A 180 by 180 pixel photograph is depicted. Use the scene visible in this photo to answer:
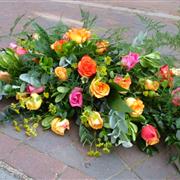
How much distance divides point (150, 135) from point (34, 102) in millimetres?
632

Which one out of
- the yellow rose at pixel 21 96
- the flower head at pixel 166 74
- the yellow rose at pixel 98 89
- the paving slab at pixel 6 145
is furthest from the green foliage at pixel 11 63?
the flower head at pixel 166 74

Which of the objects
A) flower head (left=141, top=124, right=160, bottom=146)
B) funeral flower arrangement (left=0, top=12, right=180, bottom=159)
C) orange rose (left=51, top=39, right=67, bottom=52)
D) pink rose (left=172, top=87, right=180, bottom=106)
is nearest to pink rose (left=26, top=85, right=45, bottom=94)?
funeral flower arrangement (left=0, top=12, right=180, bottom=159)

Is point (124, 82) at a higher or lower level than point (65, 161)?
higher

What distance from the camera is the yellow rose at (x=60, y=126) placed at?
6.56 ft

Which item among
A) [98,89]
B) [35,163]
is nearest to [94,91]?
[98,89]

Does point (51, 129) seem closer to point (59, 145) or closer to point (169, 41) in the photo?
point (59, 145)

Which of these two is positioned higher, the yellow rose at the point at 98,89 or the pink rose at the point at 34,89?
the yellow rose at the point at 98,89

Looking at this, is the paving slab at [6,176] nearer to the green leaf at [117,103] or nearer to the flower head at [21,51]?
the green leaf at [117,103]

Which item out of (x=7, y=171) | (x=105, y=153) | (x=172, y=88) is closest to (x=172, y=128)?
(x=172, y=88)

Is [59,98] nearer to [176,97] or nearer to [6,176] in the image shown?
[6,176]

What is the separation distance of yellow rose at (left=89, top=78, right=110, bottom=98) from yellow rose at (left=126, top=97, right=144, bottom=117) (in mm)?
127

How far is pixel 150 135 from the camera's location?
1940 mm

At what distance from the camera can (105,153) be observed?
1.96 metres

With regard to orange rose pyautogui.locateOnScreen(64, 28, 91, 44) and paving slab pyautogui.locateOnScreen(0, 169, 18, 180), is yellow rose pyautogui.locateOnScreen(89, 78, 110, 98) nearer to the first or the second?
orange rose pyautogui.locateOnScreen(64, 28, 91, 44)
